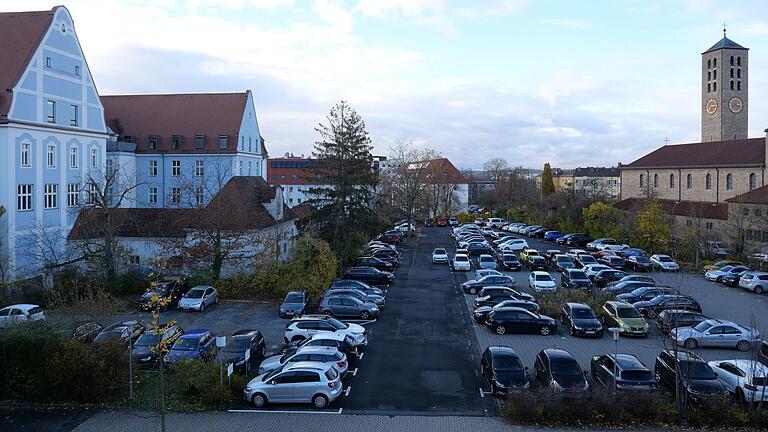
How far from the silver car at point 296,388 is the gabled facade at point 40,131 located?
20.3 meters

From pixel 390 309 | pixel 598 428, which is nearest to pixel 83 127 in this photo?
pixel 390 309

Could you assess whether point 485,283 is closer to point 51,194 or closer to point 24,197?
point 51,194

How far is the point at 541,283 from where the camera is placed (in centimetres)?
3675

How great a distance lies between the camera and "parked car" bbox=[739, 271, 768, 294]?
3669 cm

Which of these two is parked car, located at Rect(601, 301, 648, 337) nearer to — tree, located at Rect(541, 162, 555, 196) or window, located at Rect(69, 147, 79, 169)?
window, located at Rect(69, 147, 79, 169)

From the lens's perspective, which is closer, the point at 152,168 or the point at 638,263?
the point at 638,263

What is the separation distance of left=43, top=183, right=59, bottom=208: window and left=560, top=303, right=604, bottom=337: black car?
3076cm

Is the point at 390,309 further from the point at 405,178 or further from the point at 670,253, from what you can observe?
the point at 405,178

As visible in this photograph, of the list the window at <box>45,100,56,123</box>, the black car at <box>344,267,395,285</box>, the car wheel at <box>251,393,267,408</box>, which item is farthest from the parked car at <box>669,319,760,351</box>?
the window at <box>45,100,56,123</box>

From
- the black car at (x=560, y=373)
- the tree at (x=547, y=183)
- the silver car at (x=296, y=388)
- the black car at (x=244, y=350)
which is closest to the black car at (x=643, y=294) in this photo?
the black car at (x=560, y=373)

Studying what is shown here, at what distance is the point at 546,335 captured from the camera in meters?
27.2

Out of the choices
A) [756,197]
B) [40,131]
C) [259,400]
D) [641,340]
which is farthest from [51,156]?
[756,197]

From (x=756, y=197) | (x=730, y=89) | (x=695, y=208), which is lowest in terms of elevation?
(x=695, y=208)

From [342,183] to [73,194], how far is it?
57.9 ft
